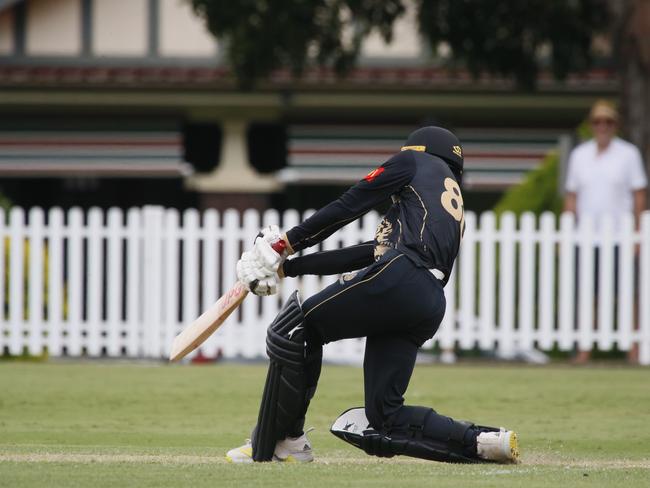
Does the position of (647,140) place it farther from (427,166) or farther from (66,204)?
(66,204)

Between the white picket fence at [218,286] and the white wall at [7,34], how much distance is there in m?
7.65

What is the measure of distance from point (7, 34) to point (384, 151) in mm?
5509

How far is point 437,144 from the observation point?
6.22 meters

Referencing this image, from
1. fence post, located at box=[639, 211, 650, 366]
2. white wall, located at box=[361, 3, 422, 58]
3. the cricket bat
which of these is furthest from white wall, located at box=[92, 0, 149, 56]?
the cricket bat

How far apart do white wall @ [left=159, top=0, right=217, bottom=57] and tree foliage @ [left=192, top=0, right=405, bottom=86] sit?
13.5ft

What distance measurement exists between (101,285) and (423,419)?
6.58 m

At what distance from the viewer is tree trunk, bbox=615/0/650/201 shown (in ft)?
44.8

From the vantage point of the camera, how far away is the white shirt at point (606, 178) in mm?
11750

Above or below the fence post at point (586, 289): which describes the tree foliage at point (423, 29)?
above

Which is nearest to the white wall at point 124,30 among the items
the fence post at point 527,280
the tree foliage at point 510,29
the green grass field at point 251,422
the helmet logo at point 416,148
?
the tree foliage at point 510,29

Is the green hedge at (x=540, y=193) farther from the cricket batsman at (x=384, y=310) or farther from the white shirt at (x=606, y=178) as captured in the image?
Answer: the cricket batsman at (x=384, y=310)

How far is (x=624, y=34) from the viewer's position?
13.9 m

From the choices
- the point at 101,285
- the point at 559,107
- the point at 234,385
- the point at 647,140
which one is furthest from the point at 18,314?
the point at 559,107

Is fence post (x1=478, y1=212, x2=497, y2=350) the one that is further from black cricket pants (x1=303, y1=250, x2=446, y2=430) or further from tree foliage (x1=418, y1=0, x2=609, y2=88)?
black cricket pants (x1=303, y1=250, x2=446, y2=430)
